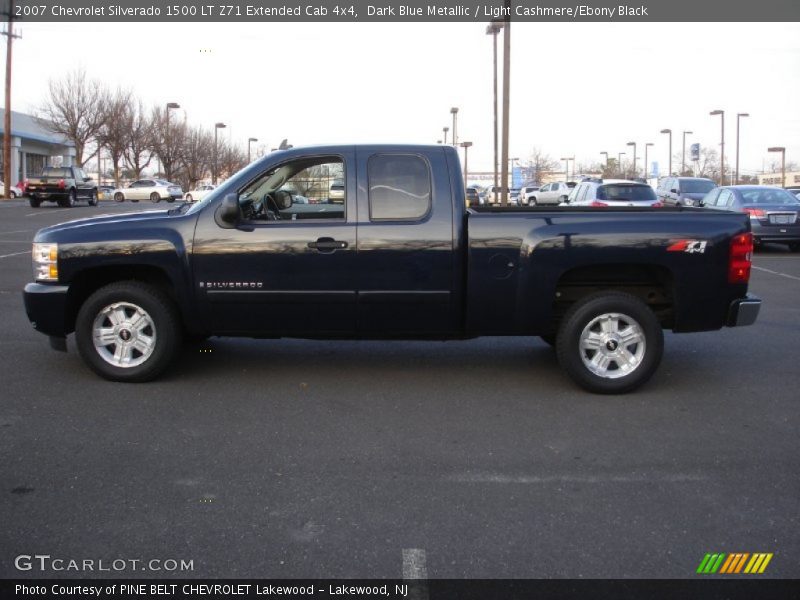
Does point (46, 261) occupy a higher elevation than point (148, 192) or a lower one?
lower

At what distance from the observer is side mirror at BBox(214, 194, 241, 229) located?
6.06 meters

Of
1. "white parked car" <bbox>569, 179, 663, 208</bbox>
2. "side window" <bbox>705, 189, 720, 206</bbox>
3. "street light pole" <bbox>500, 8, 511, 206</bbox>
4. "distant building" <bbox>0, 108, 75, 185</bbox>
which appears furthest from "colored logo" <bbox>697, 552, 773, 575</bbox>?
"distant building" <bbox>0, 108, 75, 185</bbox>

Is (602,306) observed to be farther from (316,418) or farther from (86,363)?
(86,363)

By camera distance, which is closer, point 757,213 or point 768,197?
point 757,213

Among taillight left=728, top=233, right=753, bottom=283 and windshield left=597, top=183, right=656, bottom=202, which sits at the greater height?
windshield left=597, top=183, right=656, bottom=202

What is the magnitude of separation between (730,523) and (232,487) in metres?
2.53

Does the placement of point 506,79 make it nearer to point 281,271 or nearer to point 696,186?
point 696,186

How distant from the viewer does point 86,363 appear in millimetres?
6391

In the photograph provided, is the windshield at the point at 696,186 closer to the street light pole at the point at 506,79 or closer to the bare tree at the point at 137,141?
the street light pole at the point at 506,79

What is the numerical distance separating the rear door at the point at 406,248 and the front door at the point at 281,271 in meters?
0.12

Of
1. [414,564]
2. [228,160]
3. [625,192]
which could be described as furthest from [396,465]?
[228,160]

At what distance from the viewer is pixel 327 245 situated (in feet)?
20.2

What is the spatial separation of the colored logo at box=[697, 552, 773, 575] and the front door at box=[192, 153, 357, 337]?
→ 3359mm

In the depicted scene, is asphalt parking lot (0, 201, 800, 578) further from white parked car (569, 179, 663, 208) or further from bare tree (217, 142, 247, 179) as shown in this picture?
bare tree (217, 142, 247, 179)
